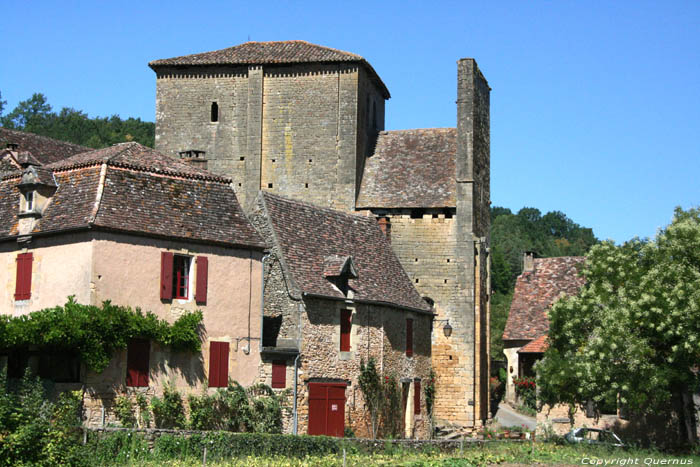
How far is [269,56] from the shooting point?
130 ft

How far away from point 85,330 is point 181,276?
3637mm

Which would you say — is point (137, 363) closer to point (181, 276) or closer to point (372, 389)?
point (181, 276)

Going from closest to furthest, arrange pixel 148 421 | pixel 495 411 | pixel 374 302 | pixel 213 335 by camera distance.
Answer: pixel 148 421, pixel 213 335, pixel 374 302, pixel 495 411

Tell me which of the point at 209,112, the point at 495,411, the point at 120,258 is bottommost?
the point at 495,411

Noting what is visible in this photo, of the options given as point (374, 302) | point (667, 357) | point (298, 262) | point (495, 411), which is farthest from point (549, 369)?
point (495, 411)

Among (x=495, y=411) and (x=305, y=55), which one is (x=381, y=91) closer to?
(x=305, y=55)

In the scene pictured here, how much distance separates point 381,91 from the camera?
142 feet

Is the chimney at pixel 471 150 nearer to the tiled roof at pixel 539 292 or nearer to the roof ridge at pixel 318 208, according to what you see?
the roof ridge at pixel 318 208

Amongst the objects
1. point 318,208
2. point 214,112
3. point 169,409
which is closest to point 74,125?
point 214,112

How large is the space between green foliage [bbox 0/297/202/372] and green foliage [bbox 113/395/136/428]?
1.10 m

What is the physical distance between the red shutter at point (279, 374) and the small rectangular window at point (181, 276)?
367 centimetres

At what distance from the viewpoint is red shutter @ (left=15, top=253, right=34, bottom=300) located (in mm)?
24984

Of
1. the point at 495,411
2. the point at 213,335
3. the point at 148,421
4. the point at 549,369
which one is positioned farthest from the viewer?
the point at 495,411

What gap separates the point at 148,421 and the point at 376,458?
611 cm
